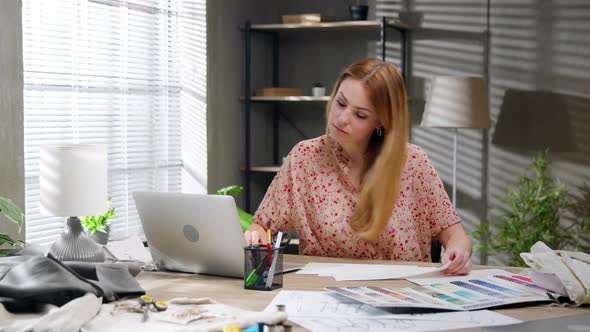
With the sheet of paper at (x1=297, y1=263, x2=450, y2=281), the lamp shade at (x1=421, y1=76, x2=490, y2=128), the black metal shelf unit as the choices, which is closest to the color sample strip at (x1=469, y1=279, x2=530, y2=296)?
the sheet of paper at (x1=297, y1=263, x2=450, y2=281)

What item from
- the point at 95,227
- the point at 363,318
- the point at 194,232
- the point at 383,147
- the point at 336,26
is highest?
the point at 336,26

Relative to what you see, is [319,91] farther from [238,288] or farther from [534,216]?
[238,288]

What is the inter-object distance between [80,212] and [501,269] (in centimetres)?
134

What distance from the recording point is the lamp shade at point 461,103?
4418 millimetres

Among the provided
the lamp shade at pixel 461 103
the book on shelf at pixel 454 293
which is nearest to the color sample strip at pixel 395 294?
the book on shelf at pixel 454 293

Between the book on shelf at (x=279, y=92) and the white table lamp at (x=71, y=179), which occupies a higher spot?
the book on shelf at (x=279, y=92)

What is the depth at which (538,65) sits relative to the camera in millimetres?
4676

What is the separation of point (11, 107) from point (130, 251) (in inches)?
45.4

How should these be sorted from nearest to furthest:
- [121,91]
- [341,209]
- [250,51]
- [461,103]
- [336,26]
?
A: [341,209], [121,91], [461,103], [336,26], [250,51]

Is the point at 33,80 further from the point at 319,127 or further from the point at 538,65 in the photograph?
the point at 538,65

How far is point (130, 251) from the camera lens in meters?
2.42

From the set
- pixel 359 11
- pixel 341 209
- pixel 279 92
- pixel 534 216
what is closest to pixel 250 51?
pixel 279 92

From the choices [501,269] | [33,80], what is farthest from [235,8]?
[501,269]

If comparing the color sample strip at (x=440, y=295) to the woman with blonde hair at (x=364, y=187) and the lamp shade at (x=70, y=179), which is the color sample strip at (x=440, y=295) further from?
the lamp shade at (x=70, y=179)
